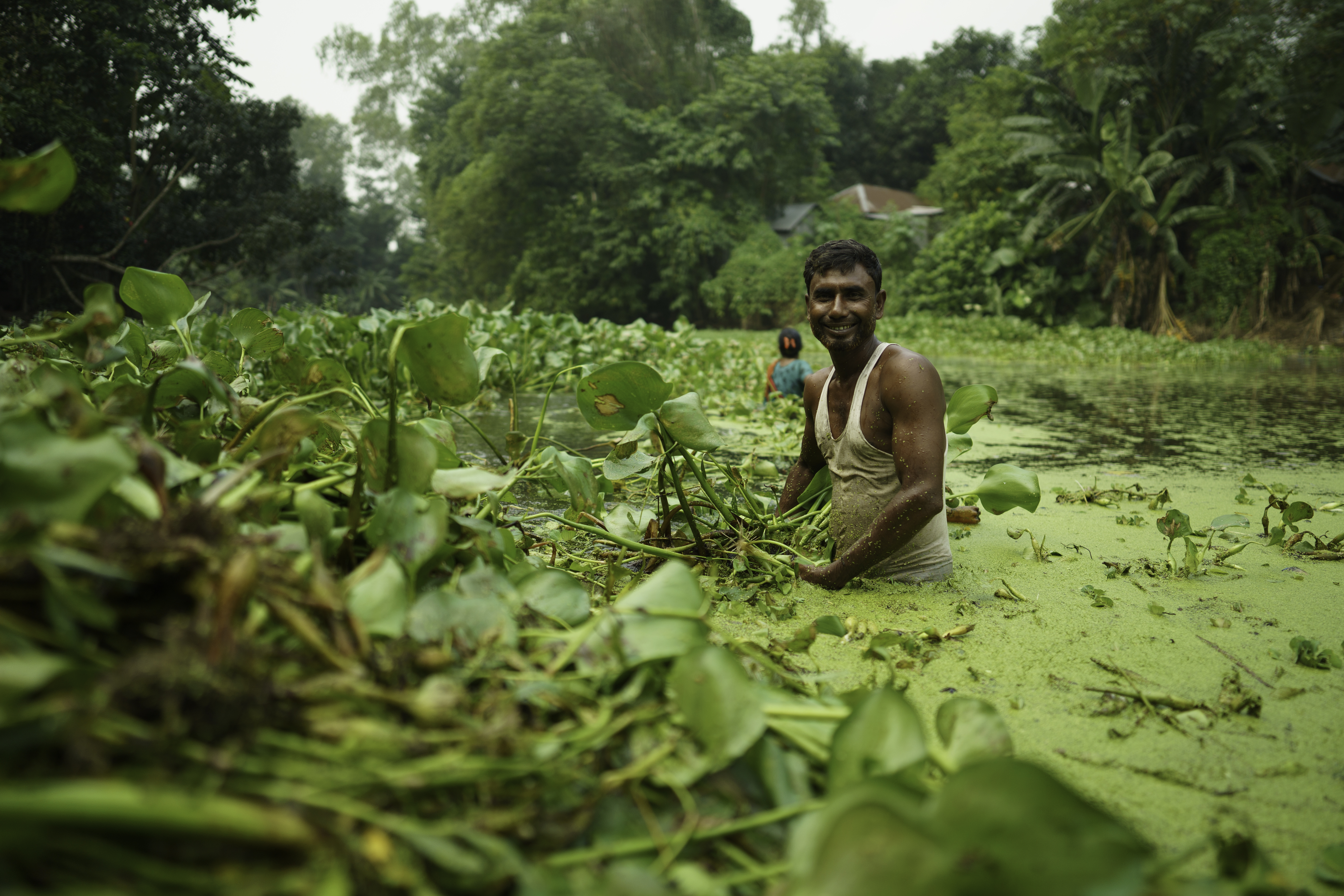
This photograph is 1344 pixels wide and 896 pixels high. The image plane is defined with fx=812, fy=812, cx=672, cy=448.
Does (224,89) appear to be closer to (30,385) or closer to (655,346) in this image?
(655,346)

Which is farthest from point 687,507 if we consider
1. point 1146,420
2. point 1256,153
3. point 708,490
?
point 1256,153

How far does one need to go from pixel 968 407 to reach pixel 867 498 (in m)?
0.50

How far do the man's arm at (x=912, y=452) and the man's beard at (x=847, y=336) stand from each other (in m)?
0.09

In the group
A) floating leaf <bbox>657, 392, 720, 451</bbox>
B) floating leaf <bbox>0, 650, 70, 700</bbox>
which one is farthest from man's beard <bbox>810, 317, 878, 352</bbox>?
floating leaf <bbox>0, 650, 70, 700</bbox>

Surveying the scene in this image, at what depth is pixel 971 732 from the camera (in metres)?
0.79

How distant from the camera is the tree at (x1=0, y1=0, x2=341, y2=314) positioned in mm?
8062

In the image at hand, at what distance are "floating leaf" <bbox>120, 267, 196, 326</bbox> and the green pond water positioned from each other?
1.16m

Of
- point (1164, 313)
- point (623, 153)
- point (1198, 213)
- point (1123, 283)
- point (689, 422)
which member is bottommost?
point (689, 422)

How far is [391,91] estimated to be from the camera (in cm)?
3438

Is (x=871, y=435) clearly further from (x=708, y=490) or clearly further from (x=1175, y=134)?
(x=1175, y=134)

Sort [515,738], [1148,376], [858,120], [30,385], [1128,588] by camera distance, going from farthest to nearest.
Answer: [858,120] < [1148,376] < [1128,588] < [30,385] < [515,738]

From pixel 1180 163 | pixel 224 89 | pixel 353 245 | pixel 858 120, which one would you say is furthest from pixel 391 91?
pixel 1180 163

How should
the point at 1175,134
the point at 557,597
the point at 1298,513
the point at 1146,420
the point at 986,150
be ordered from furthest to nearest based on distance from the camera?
the point at 986,150
the point at 1175,134
the point at 1146,420
the point at 1298,513
the point at 557,597

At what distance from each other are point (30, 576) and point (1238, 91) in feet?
50.8
